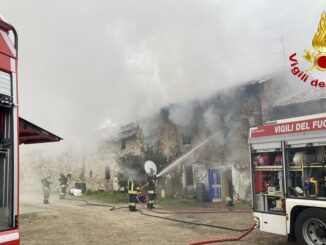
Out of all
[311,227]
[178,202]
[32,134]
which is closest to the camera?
[32,134]

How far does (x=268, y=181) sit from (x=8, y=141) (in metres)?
5.17

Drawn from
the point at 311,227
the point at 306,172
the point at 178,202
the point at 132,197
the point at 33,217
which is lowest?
the point at 178,202

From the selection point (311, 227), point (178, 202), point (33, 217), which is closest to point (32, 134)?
point (311, 227)

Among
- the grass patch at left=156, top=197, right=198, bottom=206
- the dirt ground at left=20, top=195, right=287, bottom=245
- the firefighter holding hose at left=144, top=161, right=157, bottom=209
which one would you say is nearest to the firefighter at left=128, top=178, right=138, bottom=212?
the dirt ground at left=20, top=195, right=287, bottom=245

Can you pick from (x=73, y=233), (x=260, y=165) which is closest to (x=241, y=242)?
(x=260, y=165)

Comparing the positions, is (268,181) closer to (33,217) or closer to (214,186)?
(33,217)

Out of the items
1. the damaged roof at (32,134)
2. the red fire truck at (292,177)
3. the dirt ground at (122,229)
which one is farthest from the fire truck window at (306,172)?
the damaged roof at (32,134)

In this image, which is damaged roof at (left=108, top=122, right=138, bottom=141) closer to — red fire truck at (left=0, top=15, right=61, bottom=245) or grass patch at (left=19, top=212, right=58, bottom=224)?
grass patch at (left=19, top=212, right=58, bottom=224)

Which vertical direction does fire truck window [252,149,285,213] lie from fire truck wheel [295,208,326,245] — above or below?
above

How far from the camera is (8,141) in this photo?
3.03 meters

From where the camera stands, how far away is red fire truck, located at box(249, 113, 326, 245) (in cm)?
596

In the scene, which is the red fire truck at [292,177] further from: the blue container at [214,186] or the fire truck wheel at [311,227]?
the blue container at [214,186]

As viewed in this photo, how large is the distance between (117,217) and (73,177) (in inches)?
591

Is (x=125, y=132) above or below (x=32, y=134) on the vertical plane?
above
